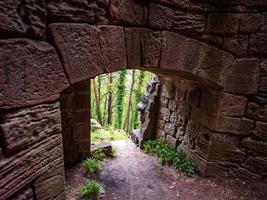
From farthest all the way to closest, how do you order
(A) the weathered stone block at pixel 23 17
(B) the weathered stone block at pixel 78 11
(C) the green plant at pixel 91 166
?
1. (C) the green plant at pixel 91 166
2. (B) the weathered stone block at pixel 78 11
3. (A) the weathered stone block at pixel 23 17

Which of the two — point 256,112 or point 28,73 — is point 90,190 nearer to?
point 28,73

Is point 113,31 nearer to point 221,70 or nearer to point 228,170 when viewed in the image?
point 221,70

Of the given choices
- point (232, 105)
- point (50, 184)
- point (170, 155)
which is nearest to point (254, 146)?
point (232, 105)

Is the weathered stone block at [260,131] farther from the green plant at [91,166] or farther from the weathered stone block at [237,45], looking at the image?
the green plant at [91,166]

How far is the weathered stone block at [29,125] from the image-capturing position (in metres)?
1.53

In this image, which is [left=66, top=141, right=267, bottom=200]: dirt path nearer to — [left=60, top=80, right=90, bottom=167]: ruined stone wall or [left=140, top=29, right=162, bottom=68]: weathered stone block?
[left=60, top=80, right=90, bottom=167]: ruined stone wall

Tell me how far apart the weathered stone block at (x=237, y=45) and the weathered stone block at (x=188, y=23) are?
0.45 metres

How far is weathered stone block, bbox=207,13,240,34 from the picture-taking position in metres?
2.82

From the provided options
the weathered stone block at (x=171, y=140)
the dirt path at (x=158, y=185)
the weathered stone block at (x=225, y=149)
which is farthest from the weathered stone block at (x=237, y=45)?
the weathered stone block at (x=171, y=140)

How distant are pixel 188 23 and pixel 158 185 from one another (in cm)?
271

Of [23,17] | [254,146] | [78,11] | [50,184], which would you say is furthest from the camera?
[254,146]

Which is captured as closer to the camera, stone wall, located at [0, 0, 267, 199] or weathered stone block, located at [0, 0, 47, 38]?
weathered stone block, located at [0, 0, 47, 38]

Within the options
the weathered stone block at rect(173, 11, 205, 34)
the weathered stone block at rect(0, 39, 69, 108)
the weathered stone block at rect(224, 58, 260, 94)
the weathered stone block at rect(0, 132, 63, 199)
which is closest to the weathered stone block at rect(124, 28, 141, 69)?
the weathered stone block at rect(173, 11, 205, 34)

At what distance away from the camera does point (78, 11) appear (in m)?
1.80
